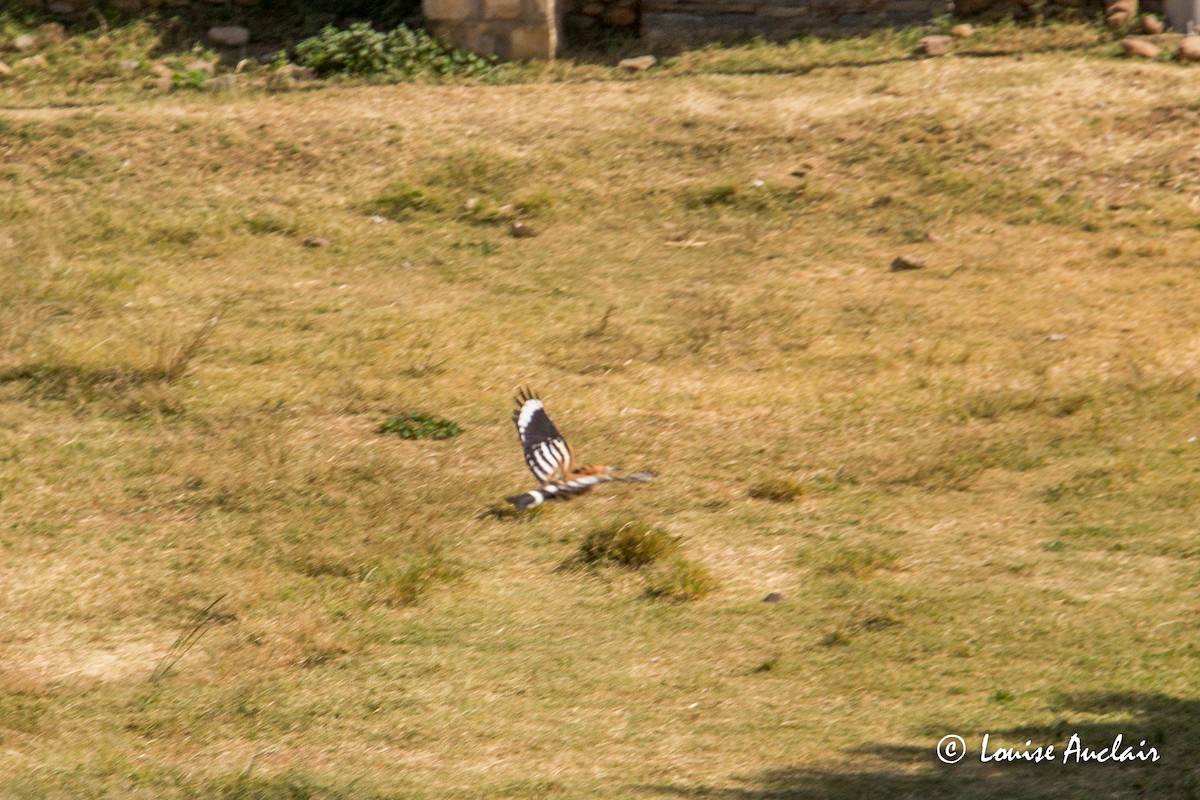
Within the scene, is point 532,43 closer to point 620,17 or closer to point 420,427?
point 620,17

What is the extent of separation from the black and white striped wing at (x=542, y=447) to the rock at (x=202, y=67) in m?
7.29

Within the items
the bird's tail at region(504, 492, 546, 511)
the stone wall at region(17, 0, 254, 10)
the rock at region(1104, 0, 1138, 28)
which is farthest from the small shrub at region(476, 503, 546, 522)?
the stone wall at region(17, 0, 254, 10)

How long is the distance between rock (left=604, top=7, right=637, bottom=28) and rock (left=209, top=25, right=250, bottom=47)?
2.92 metres

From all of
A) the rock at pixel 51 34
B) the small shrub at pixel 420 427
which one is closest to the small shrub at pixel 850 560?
the small shrub at pixel 420 427

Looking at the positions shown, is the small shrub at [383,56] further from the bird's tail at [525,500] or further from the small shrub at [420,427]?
the bird's tail at [525,500]

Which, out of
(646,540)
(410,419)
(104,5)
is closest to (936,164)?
(410,419)

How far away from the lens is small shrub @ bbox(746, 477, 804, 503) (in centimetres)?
641

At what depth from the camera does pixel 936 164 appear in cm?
1009

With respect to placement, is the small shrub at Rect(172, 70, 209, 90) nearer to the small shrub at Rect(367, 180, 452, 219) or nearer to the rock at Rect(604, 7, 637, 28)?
the small shrub at Rect(367, 180, 452, 219)

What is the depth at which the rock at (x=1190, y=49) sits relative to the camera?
10711mm

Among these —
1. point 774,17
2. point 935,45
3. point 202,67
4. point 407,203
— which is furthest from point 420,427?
point 774,17

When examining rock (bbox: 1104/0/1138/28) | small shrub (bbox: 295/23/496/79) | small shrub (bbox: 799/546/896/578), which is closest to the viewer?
small shrub (bbox: 799/546/896/578)

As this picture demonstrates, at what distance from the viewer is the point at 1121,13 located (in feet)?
37.8

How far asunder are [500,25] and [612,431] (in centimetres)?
581
